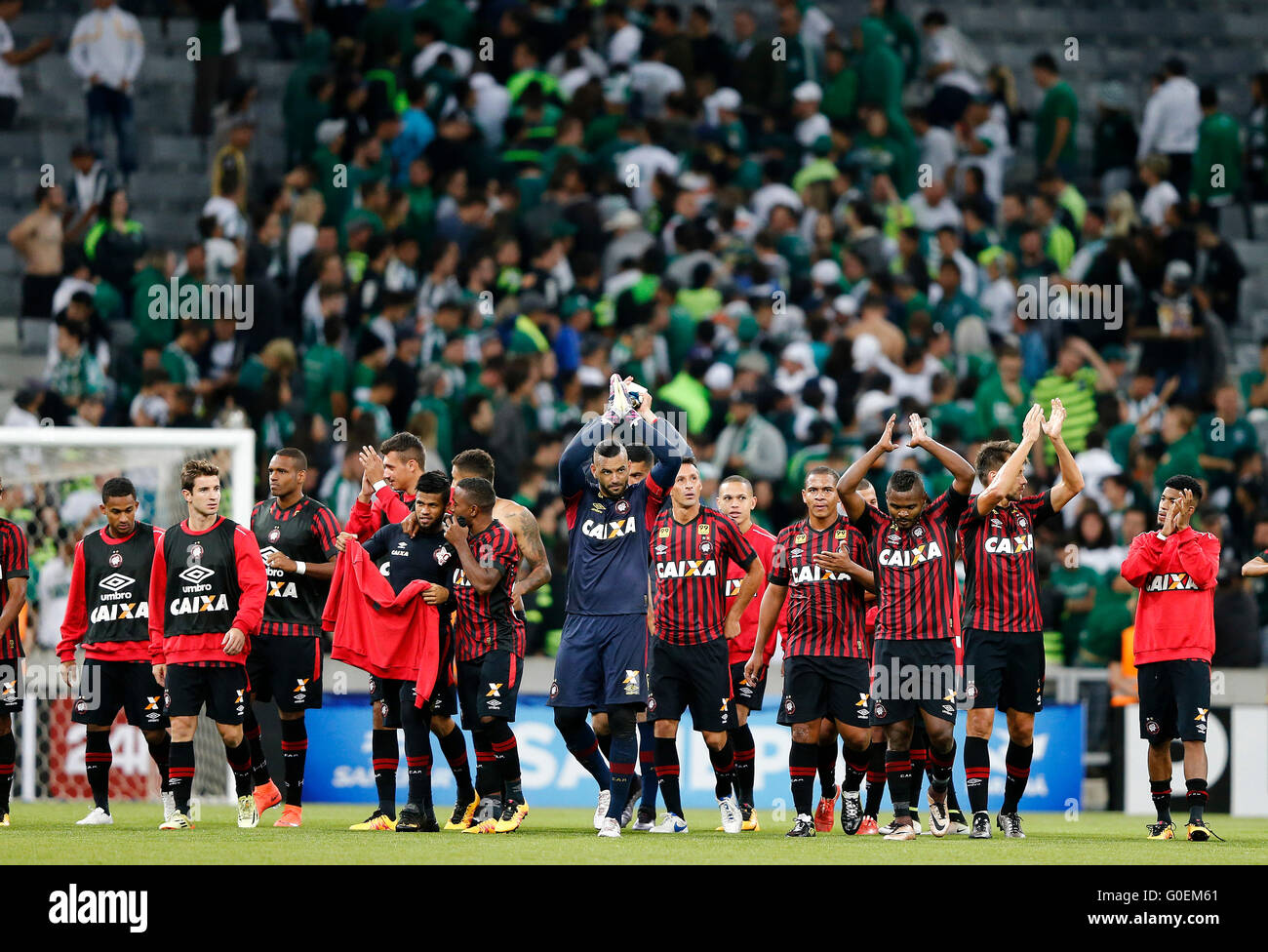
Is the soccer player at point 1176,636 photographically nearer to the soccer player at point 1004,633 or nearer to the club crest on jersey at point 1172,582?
the club crest on jersey at point 1172,582

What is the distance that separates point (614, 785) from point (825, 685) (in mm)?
1360

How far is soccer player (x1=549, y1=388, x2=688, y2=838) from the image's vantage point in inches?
409

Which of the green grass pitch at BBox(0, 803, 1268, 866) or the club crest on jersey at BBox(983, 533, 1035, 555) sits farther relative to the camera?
the club crest on jersey at BBox(983, 533, 1035, 555)

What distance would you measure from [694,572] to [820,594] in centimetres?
73

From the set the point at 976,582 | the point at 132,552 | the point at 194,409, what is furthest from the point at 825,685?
the point at 194,409

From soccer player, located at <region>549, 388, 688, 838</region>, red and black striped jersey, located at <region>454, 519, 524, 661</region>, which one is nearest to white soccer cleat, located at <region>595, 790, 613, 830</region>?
soccer player, located at <region>549, 388, 688, 838</region>

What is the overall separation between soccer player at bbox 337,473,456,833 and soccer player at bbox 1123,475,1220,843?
4.00 meters

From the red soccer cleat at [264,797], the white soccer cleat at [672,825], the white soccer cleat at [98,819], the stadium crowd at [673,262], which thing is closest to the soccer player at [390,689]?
the red soccer cleat at [264,797]

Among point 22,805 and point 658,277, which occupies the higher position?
point 658,277

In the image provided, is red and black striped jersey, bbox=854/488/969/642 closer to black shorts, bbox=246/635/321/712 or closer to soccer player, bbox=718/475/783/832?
soccer player, bbox=718/475/783/832


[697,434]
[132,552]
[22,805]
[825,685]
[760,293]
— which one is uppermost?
[760,293]

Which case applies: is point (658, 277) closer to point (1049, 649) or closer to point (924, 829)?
point (1049, 649)

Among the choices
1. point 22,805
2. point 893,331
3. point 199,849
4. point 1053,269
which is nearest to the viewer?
point 199,849
